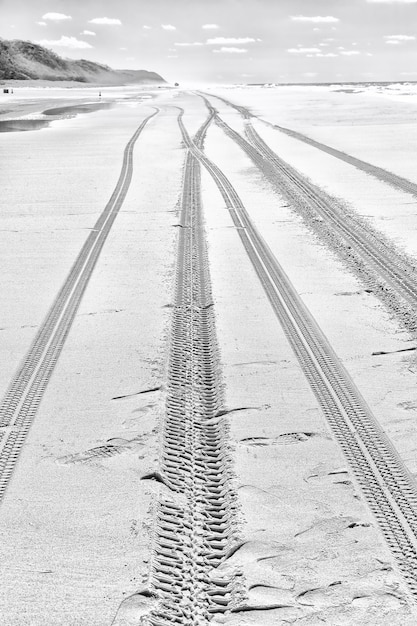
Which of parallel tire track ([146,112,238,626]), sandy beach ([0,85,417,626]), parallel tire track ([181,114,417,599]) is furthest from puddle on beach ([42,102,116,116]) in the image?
parallel tire track ([146,112,238,626])

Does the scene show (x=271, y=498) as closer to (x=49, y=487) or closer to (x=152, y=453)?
(x=152, y=453)

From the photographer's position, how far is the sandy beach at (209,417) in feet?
10.7

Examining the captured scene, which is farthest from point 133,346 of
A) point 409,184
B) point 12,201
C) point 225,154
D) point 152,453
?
point 225,154

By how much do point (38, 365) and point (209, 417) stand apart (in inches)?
63.7

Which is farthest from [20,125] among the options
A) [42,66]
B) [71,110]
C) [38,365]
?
[42,66]

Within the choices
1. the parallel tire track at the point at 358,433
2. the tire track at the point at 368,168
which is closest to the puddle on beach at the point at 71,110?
the tire track at the point at 368,168

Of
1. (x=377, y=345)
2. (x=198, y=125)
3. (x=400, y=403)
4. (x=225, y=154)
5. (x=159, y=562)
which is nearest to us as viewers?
(x=159, y=562)

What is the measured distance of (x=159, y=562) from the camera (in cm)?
340

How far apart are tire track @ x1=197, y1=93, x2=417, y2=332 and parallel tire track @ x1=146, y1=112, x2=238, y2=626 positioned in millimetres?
1876

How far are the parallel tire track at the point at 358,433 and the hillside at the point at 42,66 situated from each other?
127m

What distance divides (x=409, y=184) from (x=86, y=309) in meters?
8.64

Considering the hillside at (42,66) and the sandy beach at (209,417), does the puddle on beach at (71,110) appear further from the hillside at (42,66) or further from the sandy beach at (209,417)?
the hillside at (42,66)

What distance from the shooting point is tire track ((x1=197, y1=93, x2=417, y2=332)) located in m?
7.18

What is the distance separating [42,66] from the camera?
155250 mm
